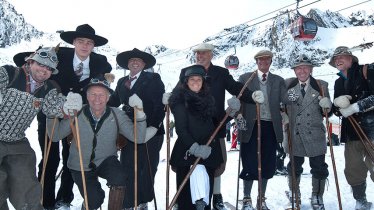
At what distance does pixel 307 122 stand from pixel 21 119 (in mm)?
3861

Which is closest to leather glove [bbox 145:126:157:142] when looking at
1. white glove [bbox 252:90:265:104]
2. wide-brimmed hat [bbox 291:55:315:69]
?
white glove [bbox 252:90:265:104]

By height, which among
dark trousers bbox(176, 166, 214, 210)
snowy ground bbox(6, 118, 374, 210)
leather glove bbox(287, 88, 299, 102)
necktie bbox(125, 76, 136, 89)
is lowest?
snowy ground bbox(6, 118, 374, 210)

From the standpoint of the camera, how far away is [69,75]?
15.3ft

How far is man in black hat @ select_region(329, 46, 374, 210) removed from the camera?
4914 millimetres

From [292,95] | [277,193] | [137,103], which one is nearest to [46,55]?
[137,103]

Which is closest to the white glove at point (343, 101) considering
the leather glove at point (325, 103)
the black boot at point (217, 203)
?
the leather glove at point (325, 103)

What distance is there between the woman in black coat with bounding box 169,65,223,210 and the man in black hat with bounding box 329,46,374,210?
1.97 metres

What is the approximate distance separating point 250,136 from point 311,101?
1082 millimetres

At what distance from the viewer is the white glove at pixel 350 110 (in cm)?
475

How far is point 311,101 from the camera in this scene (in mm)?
5203

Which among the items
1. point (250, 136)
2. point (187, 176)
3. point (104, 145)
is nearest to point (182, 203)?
point (187, 176)

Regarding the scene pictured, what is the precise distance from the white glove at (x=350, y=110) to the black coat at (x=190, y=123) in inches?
75.5

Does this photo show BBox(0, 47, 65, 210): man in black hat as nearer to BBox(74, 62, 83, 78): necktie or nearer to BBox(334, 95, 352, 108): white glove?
BBox(74, 62, 83, 78): necktie

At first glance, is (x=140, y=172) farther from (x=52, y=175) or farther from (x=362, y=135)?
(x=362, y=135)
